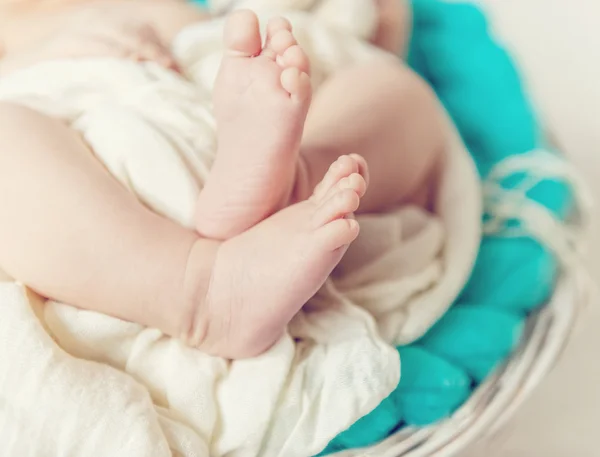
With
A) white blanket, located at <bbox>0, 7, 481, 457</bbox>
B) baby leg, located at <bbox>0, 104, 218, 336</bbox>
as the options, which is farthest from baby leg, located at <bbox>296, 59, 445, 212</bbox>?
baby leg, located at <bbox>0, 104, 218, 336</bbox>

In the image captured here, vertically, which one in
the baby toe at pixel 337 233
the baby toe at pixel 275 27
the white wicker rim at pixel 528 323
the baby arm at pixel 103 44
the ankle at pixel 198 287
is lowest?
the white wicker rim at pixel 528 323

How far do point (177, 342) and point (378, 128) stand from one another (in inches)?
10.5

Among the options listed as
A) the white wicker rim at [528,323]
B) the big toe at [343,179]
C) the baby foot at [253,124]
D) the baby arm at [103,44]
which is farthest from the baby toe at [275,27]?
the white wicker rim at [528,323]

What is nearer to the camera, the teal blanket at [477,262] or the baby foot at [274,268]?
the baby foot at [274,268]

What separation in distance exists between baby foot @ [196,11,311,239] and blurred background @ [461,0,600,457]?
13.4 inches

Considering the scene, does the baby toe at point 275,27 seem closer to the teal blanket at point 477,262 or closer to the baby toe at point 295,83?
the baby toe at point 295,83

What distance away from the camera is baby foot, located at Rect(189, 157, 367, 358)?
487 mm

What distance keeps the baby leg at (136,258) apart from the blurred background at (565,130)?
0.30 meters

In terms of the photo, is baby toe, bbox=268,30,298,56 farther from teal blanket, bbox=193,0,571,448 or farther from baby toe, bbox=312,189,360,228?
teal blanket, bbox=193,0,571,448

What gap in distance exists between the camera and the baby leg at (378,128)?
651 mm

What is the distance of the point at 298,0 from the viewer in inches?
33.9

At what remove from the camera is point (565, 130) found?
120cm

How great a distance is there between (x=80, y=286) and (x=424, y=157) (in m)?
0.36

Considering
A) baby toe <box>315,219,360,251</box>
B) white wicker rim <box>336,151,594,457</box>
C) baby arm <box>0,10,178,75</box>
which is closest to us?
baby toe <box>315,219,360,251</box>
